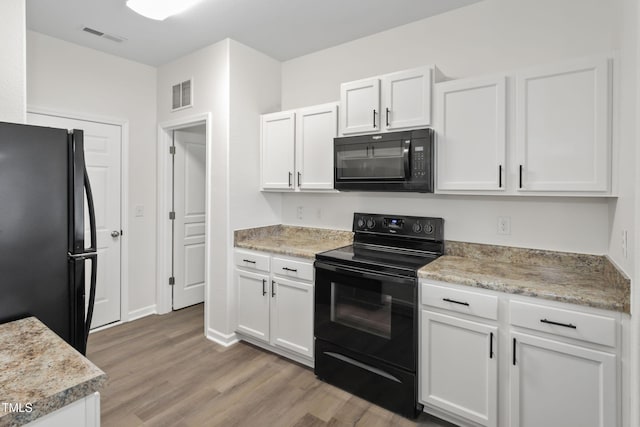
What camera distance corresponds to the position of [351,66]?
3088 millimetres

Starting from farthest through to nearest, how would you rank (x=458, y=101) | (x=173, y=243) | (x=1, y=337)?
(x=173, y=243), (x=458, y=101), (x=1, y=337)

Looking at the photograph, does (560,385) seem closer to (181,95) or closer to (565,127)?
(565,127)

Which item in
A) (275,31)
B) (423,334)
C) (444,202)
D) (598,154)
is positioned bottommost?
(423,334)

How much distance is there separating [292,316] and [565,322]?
1.76 m

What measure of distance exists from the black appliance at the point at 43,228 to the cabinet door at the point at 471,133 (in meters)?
2.01

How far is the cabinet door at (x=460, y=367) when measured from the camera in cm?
185

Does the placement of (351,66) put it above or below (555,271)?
above

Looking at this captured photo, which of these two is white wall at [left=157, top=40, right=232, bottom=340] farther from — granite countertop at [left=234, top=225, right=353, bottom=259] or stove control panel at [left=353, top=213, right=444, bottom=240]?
stove control panel at [left=353, top=213, right=444, bottom=240]

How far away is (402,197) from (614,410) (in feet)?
5.68

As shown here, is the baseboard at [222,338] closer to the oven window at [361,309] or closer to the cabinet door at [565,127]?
the oven window at [361,309]

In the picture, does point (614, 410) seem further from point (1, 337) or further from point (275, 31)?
point (275, 31)

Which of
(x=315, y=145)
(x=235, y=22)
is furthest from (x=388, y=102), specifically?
(x=235, y=22)

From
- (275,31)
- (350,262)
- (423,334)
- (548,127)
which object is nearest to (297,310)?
(350,262)

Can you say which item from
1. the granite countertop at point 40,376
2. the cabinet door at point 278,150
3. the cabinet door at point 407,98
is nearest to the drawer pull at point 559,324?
the cabinet door at point 407,98
